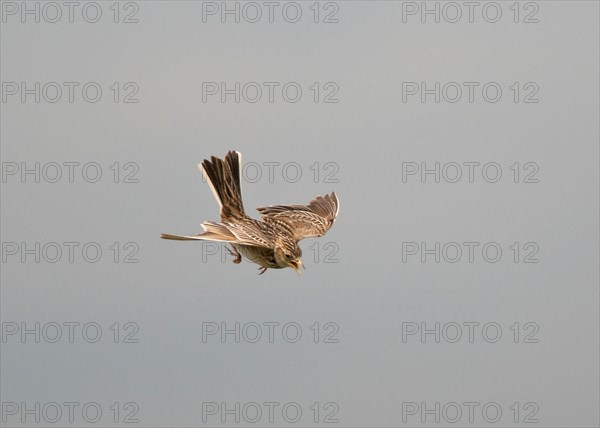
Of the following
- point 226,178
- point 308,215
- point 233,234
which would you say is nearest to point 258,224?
point 226,178

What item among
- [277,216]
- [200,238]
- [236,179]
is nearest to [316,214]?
[277,216]

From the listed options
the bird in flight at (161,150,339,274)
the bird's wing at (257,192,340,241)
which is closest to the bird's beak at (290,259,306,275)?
the bird in flight at (161,150,339,274)

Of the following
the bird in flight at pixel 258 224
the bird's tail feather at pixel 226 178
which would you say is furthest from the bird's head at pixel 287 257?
the bird's tail feather at pixel 226 178

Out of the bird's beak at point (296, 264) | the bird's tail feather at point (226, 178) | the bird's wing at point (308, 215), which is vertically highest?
the bird's tail feather at point (226, 178)

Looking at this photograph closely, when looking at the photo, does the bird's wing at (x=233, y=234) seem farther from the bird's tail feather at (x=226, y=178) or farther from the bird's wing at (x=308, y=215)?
the bird's wing at (x=308, y=215)

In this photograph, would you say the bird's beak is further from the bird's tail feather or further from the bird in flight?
the bird's tail feather

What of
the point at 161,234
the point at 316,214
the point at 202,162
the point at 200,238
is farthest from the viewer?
the point at 316,214

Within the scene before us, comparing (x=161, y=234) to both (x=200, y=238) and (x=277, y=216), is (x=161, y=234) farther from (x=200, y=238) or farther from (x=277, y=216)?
(x=277, y=216)

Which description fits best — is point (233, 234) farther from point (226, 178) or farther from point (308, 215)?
point (308, 215)
